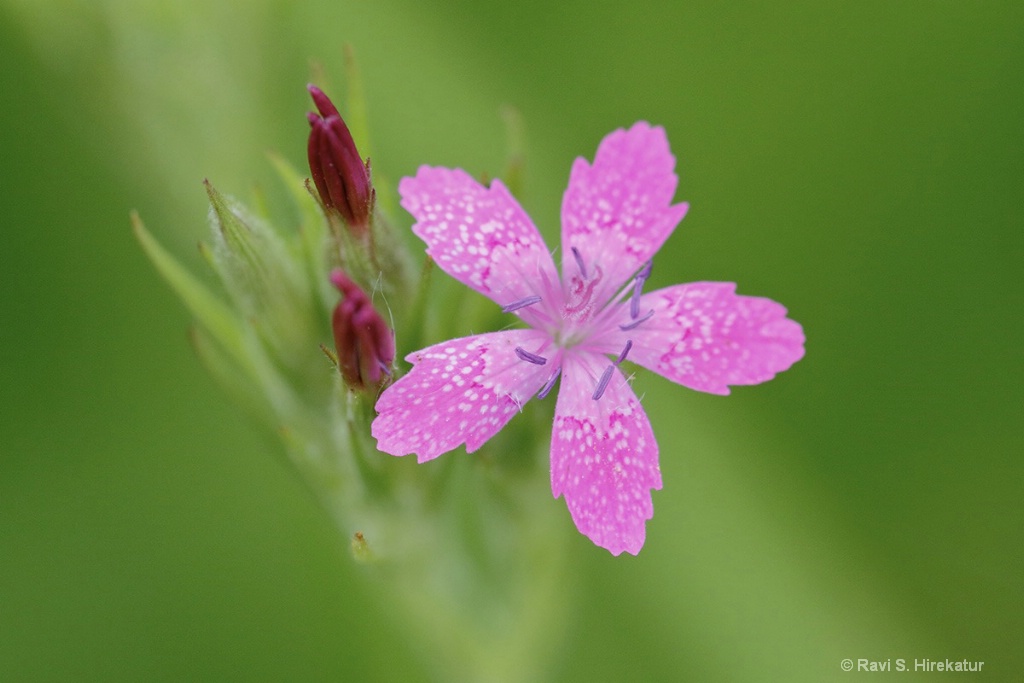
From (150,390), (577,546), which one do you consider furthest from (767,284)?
(150,390)

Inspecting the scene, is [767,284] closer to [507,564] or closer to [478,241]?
[507,564]

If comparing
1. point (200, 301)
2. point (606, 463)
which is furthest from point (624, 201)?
point (200, 301)

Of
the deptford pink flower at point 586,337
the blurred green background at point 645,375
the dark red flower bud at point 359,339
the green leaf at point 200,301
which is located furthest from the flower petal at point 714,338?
the blurred green background at point 645,375

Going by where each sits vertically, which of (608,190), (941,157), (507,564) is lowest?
(507,564)

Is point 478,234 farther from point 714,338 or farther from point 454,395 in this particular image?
point 714,338

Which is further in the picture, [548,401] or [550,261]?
[548,401]

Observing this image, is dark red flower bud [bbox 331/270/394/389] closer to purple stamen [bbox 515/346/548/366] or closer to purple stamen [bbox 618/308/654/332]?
purple stamen [bbox 515/346/548/366]
